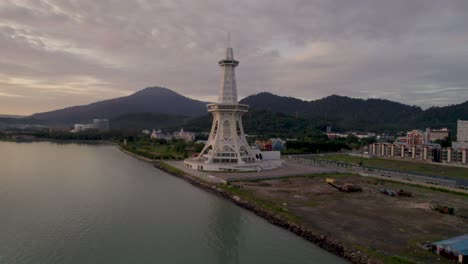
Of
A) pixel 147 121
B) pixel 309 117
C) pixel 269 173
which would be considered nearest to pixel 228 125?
pixel 269 173

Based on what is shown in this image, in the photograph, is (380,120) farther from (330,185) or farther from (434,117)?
Result: (330,185)

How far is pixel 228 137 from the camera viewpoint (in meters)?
28.5

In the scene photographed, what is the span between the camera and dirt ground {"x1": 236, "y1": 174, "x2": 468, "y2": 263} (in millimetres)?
10641

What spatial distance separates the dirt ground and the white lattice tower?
6.70 m

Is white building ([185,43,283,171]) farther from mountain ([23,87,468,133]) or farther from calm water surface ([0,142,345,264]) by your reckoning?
mountain ([23,87,468,133])

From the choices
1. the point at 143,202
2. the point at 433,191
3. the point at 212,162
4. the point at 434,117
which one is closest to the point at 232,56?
the point at 212,162

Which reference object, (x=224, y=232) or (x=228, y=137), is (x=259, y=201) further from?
(x=228, y=137)

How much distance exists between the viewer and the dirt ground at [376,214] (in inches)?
419

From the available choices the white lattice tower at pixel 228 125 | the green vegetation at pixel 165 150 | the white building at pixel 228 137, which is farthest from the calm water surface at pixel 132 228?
the green vegetation at pixel 165 150

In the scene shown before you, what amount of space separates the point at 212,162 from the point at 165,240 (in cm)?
1534

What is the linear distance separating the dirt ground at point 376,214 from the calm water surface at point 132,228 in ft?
4.92

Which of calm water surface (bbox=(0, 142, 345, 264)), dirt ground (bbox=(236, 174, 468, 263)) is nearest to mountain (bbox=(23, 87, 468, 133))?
dirt ground (bbox=(236, 174, 468, 263))

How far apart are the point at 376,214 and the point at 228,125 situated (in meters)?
16.4

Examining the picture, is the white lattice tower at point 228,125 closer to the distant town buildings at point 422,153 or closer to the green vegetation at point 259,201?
the green vegetation at point 259,201
